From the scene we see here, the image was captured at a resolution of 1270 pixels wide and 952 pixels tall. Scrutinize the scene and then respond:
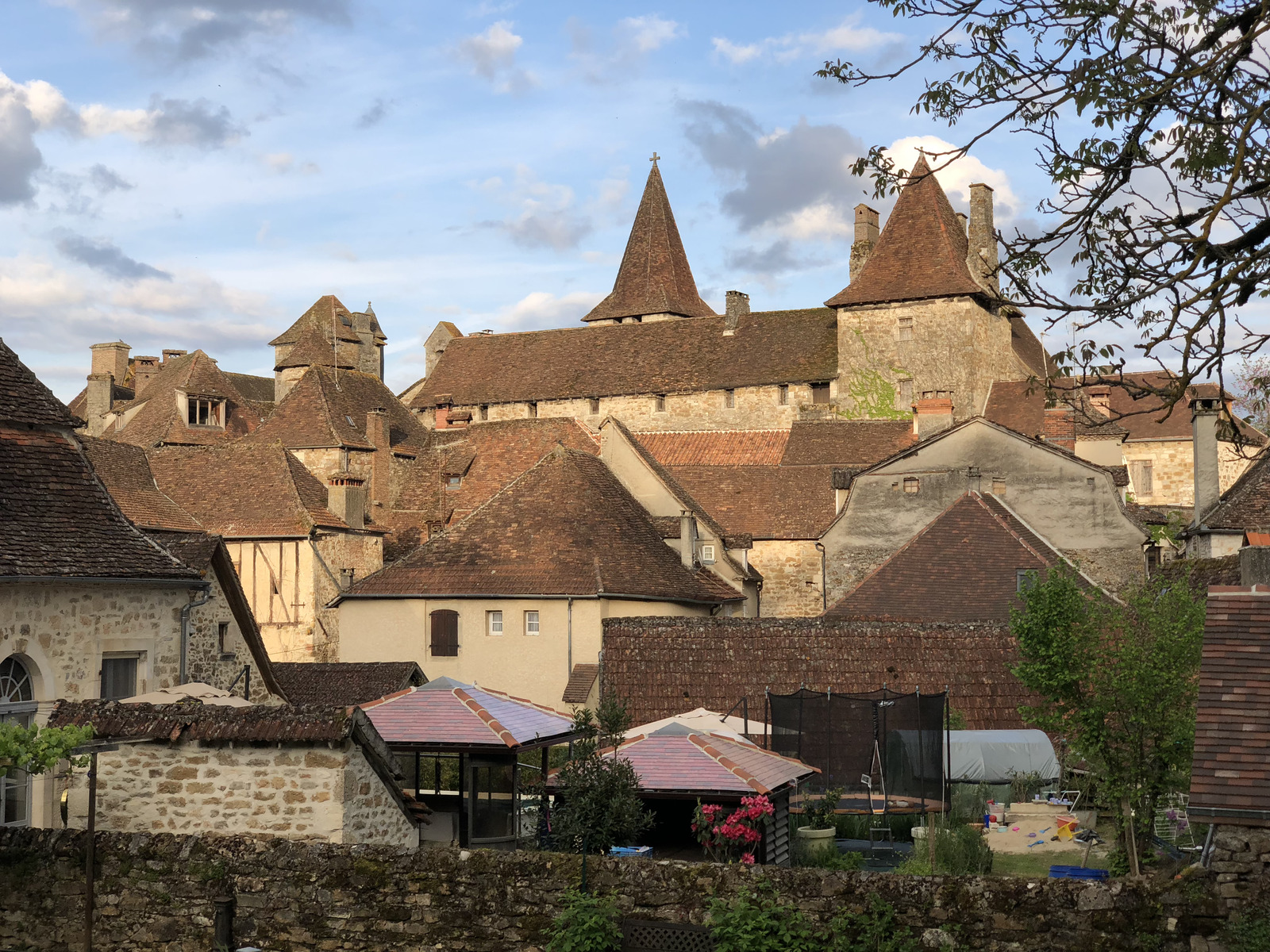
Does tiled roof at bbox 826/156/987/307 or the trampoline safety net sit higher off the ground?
tiled roof at bbox 826/156/987/307

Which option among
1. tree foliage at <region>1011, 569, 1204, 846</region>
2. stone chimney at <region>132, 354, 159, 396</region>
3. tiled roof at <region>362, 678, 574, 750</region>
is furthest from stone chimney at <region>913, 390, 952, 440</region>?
stone chimney at <region>132, 354, 159, 396</region>

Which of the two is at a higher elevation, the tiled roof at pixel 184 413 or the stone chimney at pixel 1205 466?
the tiled roof at pixel 184 413

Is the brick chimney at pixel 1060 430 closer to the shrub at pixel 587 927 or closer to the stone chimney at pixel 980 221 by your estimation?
the stone chimney at pixel 980 221

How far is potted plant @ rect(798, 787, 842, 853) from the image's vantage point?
1623cm

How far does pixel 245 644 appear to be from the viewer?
19406 mm

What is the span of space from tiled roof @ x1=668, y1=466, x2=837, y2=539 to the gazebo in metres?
25.1

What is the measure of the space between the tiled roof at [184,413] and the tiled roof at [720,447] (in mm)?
18056

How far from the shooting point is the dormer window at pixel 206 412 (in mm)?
57625

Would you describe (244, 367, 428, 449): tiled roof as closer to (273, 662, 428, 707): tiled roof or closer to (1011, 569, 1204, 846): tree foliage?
(273, 662, 428, 707): tiled roof

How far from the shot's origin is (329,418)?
50.3m

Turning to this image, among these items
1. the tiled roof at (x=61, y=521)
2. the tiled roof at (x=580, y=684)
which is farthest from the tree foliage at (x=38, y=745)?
the tiled roof at (x=580, y=684)

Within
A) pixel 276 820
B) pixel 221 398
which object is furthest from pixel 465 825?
pixel 221 398

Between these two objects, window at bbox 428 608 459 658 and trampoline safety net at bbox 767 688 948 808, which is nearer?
trampoline safety net at bbox 767 688 948 808

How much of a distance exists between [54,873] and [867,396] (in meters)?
47.8
